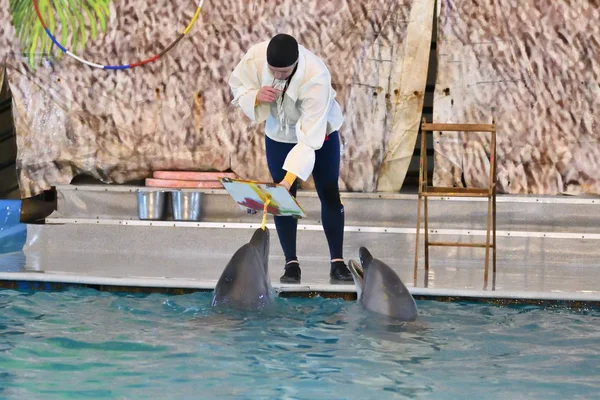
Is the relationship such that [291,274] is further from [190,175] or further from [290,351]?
[190,175]

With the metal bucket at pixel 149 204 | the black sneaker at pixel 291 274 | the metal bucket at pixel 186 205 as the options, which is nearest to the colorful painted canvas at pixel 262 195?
the black sneaker at pixel 291 274

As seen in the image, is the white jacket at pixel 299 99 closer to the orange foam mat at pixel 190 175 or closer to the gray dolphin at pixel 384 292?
the gray dolphin at pixel 384 292

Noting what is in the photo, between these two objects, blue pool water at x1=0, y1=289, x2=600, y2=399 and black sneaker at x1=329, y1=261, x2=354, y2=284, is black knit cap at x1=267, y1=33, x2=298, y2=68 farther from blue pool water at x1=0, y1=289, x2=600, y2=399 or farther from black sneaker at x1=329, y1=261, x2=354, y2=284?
black sneaker at x1=329, y1=261, x2=354, y2=284

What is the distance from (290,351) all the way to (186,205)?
3.08 m

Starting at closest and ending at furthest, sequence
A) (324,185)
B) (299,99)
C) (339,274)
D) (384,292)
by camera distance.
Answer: (384,292) < (299,99) < (324,185) < (339,274)

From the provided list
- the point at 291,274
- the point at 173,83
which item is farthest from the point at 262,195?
the point at 173,83

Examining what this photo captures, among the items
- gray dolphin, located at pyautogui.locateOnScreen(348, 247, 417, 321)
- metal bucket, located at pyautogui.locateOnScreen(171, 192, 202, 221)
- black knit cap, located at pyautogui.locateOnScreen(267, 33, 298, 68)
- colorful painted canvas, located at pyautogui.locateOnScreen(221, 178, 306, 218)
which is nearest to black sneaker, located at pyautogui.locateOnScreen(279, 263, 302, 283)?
colorful painted canvas, located at pyautogui.locateOnScreen(221, 178, 306, 218)

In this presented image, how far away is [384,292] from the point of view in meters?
4.27

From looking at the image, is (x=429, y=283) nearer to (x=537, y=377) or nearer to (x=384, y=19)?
(x=537, y=377)

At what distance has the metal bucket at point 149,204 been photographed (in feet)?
22.5

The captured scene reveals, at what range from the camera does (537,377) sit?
359 cm

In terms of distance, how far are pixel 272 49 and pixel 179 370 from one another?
1.66m

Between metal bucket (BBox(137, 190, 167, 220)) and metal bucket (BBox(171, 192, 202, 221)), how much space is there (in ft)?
0.37

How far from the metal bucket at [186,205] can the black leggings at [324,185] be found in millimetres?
1578
